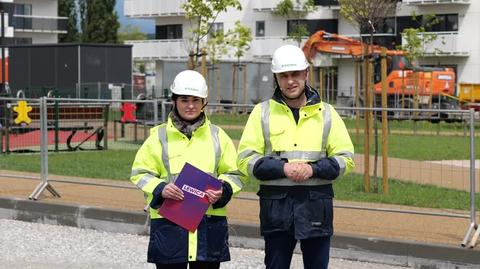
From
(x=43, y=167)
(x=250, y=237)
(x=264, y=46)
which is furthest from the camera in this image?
(x=264, y=46)

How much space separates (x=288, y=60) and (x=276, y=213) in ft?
3.21

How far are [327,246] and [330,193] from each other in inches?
13.6

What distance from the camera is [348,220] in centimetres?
1057

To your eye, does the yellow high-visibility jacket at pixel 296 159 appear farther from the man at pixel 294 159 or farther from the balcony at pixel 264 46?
the balcony at pixel 264 46

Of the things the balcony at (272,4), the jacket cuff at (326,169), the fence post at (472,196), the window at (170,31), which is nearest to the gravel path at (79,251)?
the fence post at (472,196)

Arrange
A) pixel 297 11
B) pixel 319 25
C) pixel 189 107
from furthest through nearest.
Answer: pixel 319 25 < pixel 297 11 < pixel 189 107

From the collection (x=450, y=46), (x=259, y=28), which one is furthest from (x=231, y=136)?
(x=259, y=28)

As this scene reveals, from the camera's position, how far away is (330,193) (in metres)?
5.80

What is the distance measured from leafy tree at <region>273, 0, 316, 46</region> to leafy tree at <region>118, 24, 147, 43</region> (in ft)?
198

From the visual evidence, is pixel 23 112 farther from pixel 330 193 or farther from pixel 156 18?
pixel 156 18

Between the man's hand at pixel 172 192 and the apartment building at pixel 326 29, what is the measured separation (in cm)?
3755

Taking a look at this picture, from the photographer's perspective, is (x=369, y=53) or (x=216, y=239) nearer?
(x=216, y=239)

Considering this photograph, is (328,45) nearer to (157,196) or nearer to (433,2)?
(433,2)

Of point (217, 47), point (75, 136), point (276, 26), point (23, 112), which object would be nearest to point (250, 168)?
point (23, 112)
